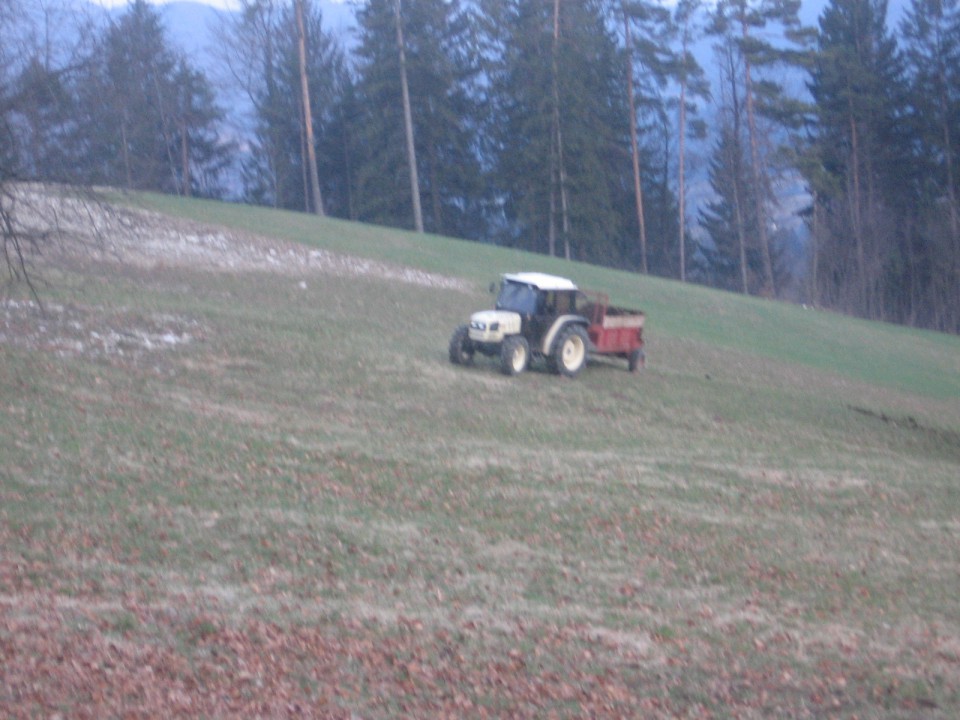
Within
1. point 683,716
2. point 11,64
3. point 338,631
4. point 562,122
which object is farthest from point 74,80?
point 562,122

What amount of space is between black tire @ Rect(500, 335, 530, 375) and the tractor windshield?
605 millimetres

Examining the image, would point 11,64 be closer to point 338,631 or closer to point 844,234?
point 338,631

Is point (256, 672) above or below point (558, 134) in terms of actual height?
below

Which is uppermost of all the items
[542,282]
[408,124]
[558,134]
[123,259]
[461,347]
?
[408,124]

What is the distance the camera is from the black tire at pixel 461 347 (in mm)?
21438

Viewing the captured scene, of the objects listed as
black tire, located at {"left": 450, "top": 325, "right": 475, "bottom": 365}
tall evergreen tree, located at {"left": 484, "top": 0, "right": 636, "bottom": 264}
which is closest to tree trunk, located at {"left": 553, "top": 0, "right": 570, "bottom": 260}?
tall evergreen tree, located at {"left": 484, "top": 0, "right": 636, "bottom": 264}

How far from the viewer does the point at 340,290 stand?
96.0ft

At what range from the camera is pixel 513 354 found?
2102cm

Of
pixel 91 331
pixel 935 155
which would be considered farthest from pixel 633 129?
pixel 91 331

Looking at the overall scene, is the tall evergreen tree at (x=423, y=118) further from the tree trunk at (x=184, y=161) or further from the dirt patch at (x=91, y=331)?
the dirt patch at (x=91, y=331)

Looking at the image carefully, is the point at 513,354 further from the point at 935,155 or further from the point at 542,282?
the point at 935,155

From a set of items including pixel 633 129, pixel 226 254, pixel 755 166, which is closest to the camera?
pixel 226 254

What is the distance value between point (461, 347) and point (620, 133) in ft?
137

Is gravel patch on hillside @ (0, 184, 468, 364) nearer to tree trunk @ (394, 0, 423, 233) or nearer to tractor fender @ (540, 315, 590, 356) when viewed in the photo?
tractor fender @ (540, 315, 590, 356)
